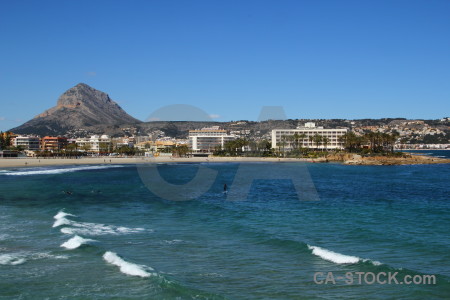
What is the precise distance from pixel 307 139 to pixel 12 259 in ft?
532

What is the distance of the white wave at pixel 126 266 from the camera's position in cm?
1627

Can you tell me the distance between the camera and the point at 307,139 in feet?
575

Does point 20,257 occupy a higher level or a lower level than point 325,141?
lower

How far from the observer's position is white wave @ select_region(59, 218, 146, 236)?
23.8 meters

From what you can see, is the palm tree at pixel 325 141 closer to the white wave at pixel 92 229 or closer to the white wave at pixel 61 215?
the white wave at pixel 61 215

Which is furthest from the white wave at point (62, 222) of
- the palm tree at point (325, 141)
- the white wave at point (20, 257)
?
the palm tree at point (325, 141)

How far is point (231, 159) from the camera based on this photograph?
5748 inches

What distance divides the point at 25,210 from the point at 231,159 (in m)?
115

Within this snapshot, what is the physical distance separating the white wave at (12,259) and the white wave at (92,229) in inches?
189

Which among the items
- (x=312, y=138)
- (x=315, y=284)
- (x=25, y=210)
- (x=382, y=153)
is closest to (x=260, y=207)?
(x=25, y=210)

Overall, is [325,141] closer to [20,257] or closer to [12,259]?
[20,257]

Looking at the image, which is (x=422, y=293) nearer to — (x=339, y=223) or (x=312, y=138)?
(x=339, y=223)

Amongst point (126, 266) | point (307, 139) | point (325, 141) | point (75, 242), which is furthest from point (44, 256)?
point (307, 139)

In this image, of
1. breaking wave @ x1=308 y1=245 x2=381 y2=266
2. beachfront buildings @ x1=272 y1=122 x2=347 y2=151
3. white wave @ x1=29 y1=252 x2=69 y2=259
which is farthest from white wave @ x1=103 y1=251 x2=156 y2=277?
beachfront buildings @ x1=272 y1=122 x2=347 y2=151
